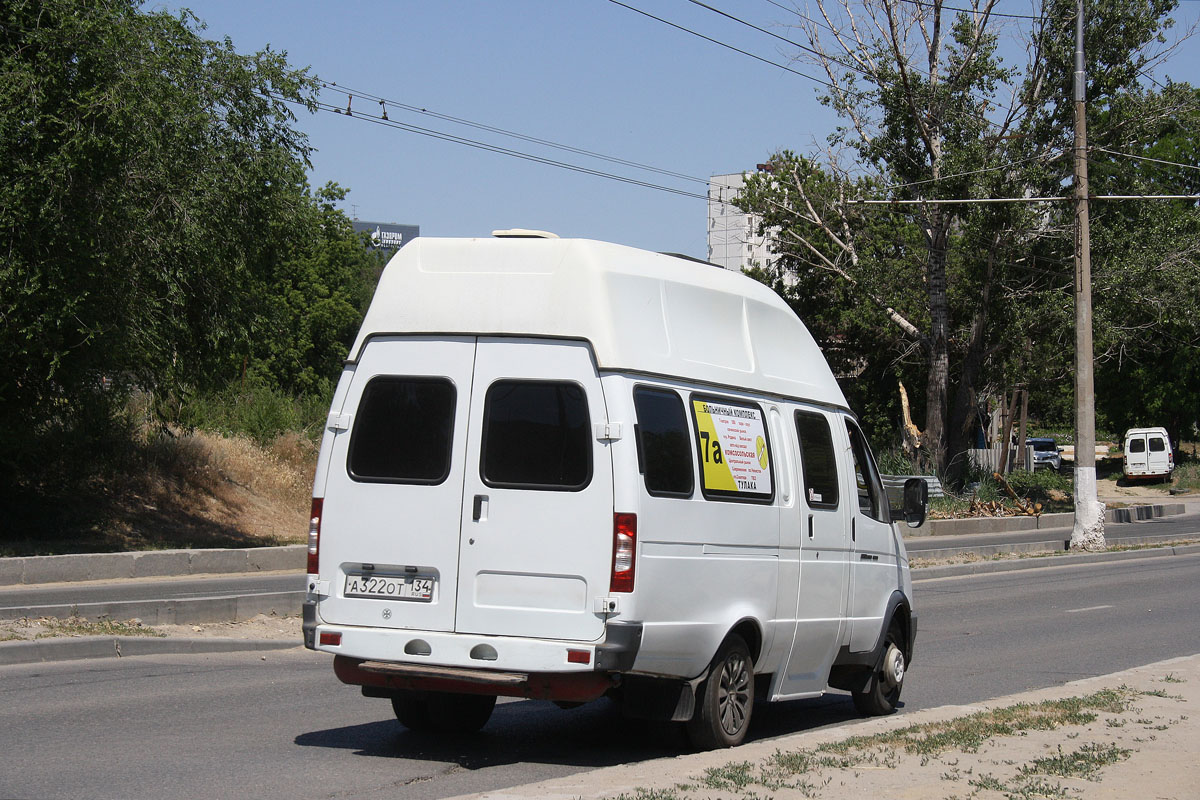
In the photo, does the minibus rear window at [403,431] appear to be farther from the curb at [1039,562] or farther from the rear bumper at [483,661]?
the curb at [1039,562]

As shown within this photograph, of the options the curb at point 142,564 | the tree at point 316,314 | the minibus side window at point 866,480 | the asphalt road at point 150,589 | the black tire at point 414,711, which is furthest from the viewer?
the tree at point 316,314

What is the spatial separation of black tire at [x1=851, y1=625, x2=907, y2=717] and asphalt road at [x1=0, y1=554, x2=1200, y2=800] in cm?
19

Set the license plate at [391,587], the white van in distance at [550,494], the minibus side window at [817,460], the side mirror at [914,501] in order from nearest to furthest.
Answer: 1. the white van in distance at [550,494]
2. the license plate at [391,587]
3. the minibus side window at [817,460]
4. the side mirror at [914,501]

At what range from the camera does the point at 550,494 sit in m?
6.62

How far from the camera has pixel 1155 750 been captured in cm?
724

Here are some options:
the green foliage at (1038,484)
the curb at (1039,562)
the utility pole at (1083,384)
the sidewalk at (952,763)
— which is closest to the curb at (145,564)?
the curb at (1039,562)

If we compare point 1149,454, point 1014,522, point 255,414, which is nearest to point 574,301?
point 255,414

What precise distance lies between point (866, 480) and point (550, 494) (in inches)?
132

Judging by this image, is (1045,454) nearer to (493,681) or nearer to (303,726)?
(303,726)

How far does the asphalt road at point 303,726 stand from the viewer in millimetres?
6449

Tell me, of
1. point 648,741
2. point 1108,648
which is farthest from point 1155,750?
point 1108,648

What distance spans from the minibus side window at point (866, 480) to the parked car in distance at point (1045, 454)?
6726 cm

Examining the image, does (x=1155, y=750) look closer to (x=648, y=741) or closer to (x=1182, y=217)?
(x=648, y=741)

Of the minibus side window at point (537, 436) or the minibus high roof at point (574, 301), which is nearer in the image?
the minibus side window at point (537, 436)
